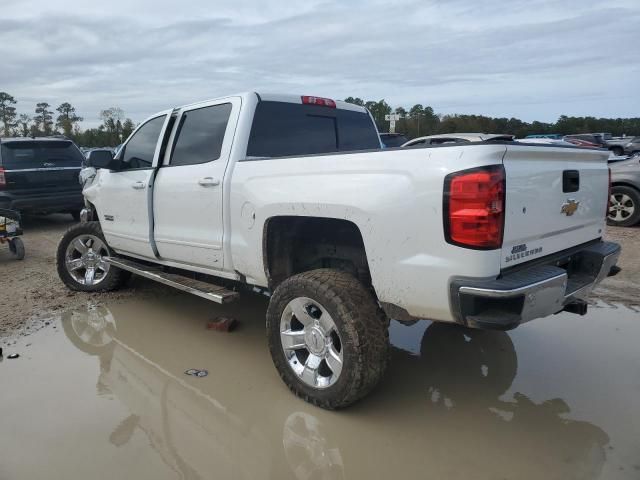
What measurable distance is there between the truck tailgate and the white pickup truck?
0.04 feet

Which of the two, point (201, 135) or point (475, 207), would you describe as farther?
point (201, 135)

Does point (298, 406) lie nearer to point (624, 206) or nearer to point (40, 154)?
point (624, 206)

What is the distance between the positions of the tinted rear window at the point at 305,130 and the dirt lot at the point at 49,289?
8.41 ft

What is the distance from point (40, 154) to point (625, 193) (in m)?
10.7

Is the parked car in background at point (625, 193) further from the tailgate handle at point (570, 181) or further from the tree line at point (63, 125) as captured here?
the tree line at point (63, 125)

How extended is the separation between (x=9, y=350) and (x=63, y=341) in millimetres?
398

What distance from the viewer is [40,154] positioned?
965cm

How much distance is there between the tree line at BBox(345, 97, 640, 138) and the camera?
139 feet

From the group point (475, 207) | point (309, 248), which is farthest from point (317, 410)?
point (475, 207)

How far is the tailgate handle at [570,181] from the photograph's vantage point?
2994mm

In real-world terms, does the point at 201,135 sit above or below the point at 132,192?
above

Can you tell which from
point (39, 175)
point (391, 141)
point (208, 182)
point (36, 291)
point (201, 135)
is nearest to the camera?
point (208, 182)

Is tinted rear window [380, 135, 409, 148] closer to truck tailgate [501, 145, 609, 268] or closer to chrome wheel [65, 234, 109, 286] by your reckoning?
chrome wheel [65, 234, 109, 286]

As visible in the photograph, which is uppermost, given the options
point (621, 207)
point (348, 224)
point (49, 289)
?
→ point (348, 224)
